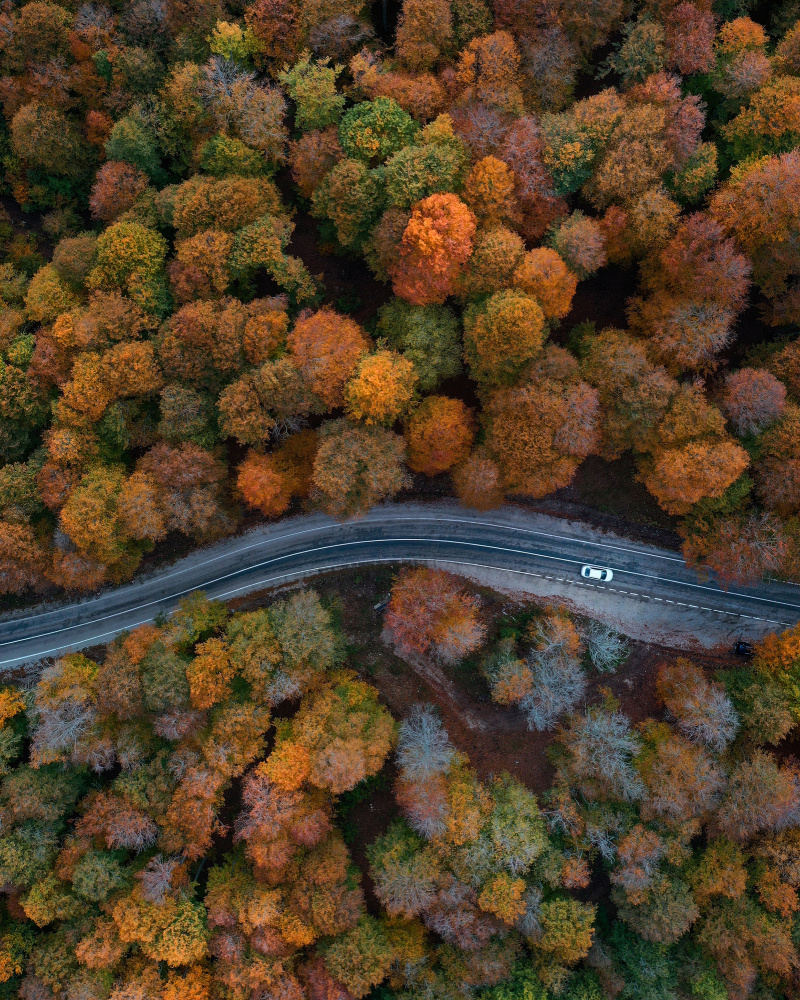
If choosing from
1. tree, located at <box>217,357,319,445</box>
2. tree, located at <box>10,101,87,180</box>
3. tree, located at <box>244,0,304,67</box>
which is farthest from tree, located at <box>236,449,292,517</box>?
tree, located at <box>244,0,304,67</box>

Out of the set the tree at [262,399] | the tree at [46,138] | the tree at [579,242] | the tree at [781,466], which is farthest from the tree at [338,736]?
the tree at [46,138]

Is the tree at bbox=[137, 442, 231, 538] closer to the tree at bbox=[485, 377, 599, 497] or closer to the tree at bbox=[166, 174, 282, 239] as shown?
the tree at bbox=[166, 174, 282, 239]

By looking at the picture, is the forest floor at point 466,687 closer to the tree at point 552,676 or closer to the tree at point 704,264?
the tree at point 552,676

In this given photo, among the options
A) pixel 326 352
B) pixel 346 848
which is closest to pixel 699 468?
pixel 326 352

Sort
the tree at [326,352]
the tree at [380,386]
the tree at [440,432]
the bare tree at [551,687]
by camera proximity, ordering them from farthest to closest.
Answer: the bare tree at [551,687]
the tree at [440,432]
the tree at [326,352]
the tree at [380,386]

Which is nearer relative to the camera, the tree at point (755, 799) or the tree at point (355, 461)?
the tree at point (755, 799)

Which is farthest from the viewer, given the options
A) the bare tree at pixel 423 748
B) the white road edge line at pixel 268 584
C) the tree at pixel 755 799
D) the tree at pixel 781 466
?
the white road edge line at pixel 268 584

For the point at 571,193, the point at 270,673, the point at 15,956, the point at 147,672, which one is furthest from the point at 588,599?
the point at 15,956
